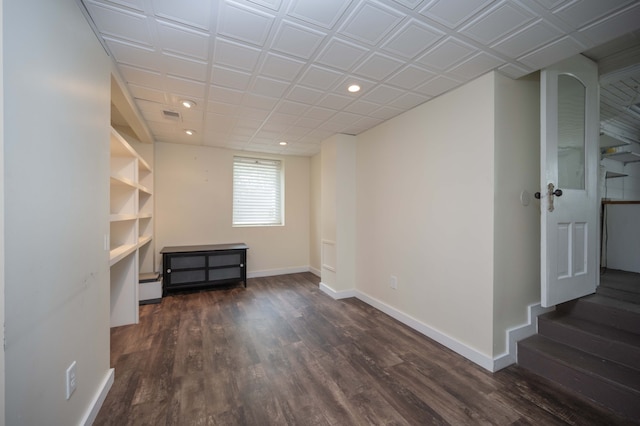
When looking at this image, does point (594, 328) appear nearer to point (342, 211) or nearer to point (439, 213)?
point (439, 213)

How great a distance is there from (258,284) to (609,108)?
18.0ft

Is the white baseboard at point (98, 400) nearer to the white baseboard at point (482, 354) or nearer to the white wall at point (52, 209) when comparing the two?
the white wall at point (52, 209)

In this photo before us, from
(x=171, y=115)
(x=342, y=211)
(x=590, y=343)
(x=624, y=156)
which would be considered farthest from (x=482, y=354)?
(x=624, y=156)

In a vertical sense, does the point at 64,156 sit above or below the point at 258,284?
above

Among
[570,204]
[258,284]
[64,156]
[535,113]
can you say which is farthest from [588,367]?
[258,284]

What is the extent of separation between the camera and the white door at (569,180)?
76.4 inches

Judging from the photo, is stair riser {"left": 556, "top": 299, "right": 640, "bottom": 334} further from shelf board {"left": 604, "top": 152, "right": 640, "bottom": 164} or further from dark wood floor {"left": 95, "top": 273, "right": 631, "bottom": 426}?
shelf board {"left": 604, "top": 152, "right": 640, "bottom": 164}

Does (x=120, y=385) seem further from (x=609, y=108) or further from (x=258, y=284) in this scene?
(x=609, y=108)

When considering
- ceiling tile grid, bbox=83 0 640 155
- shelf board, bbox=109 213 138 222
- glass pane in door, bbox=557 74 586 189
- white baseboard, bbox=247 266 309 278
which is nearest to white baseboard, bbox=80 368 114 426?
shelf board, bbox=109 213 138 222

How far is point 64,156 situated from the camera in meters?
1.19

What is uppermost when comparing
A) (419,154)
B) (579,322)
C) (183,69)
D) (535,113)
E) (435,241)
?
(183,69)

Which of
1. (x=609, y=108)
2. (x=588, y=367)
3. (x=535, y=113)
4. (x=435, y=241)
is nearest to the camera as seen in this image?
(x=588, y=367)

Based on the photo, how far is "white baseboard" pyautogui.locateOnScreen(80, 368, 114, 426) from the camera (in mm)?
1401

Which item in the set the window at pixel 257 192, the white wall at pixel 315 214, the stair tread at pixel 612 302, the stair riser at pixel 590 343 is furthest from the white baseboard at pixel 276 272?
the stair tread at pixel 612 302
